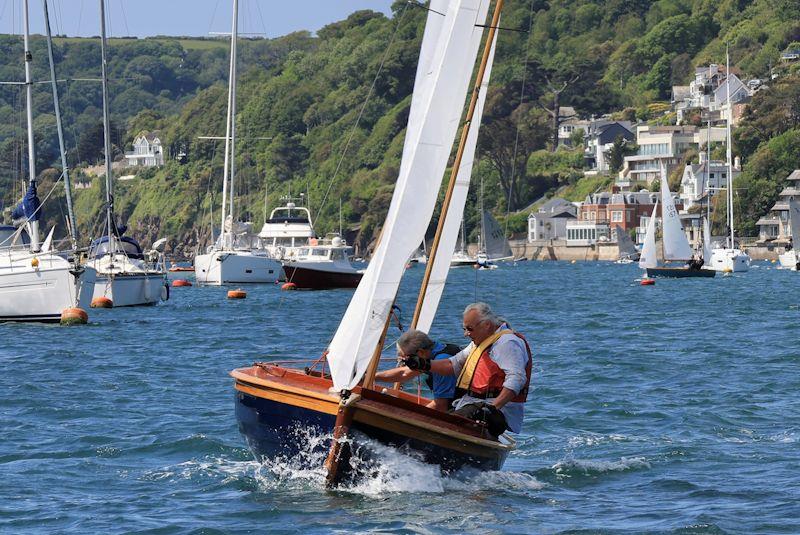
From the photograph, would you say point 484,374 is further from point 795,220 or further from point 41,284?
point 795,220

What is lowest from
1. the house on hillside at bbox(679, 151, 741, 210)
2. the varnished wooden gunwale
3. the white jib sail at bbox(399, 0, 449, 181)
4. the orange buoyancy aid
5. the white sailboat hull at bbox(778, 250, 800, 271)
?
the white sailboat hull at bbox(778, 250, 800, 271)

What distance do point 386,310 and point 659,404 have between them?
9.19 meters

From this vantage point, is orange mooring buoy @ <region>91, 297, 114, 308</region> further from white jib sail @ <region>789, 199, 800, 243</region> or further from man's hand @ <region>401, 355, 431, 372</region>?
white jib sail @ <region>789, 199, 800, 243</region>

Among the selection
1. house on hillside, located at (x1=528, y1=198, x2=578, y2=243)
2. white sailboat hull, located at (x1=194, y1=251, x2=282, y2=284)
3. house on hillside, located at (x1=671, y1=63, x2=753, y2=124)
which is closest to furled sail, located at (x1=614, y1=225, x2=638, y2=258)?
house on hillside, located at (x1=528, y1=198, x2=578, y2=243)

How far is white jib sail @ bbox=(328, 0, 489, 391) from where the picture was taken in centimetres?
1305

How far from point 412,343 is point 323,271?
55.5 meters

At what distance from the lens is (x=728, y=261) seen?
9531 cm

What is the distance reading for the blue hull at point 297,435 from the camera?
42.7ft

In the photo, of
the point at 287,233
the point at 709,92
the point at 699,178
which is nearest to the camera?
the point at 287,233

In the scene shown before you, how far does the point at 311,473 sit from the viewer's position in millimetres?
13594

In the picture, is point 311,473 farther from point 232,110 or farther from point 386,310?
point 232,110

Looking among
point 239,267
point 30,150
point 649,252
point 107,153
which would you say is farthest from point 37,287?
point 649,252

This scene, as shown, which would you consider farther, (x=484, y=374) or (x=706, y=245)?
(x=706, y=245)

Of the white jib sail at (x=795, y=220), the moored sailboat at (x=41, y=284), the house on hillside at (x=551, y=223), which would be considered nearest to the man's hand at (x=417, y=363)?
Result: the moored sailboat at (x=41, y=284)
